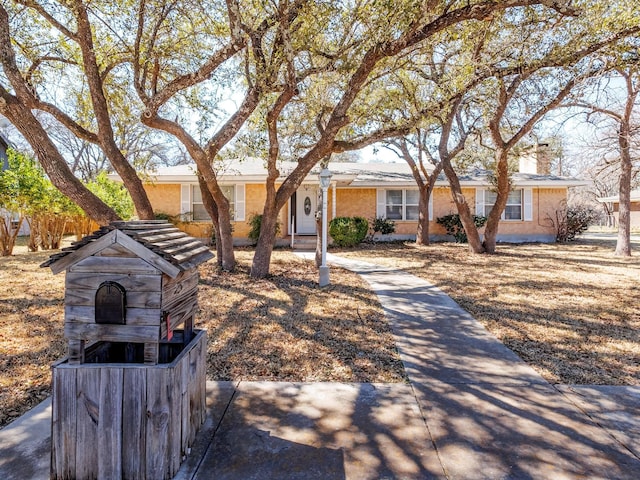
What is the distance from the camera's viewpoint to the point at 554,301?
23.2 ft

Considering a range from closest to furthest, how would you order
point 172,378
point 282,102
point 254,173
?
point 172,378 → point 282,102 → point 254,173

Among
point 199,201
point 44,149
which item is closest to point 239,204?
point 199,201

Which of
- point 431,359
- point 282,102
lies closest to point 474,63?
point 282,102

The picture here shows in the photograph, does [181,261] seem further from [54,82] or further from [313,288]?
[54,82]

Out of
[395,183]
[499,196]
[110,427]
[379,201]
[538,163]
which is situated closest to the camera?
[110,427]

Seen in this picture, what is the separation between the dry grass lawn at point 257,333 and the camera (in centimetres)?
399

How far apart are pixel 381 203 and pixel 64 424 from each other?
16.0 metres

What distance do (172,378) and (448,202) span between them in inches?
666

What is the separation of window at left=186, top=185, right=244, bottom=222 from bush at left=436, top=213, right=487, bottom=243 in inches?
342

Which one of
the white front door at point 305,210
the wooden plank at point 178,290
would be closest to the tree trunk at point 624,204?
the white front door at point 305,210

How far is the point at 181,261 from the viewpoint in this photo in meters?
2.52

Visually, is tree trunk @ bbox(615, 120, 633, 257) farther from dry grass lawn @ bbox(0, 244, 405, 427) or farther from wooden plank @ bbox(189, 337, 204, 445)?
wooden plank @ bbox(189, 337, 204, 445)

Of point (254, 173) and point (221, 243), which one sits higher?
point (254, 173)

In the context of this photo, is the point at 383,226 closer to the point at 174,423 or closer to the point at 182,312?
the point at 182,312
